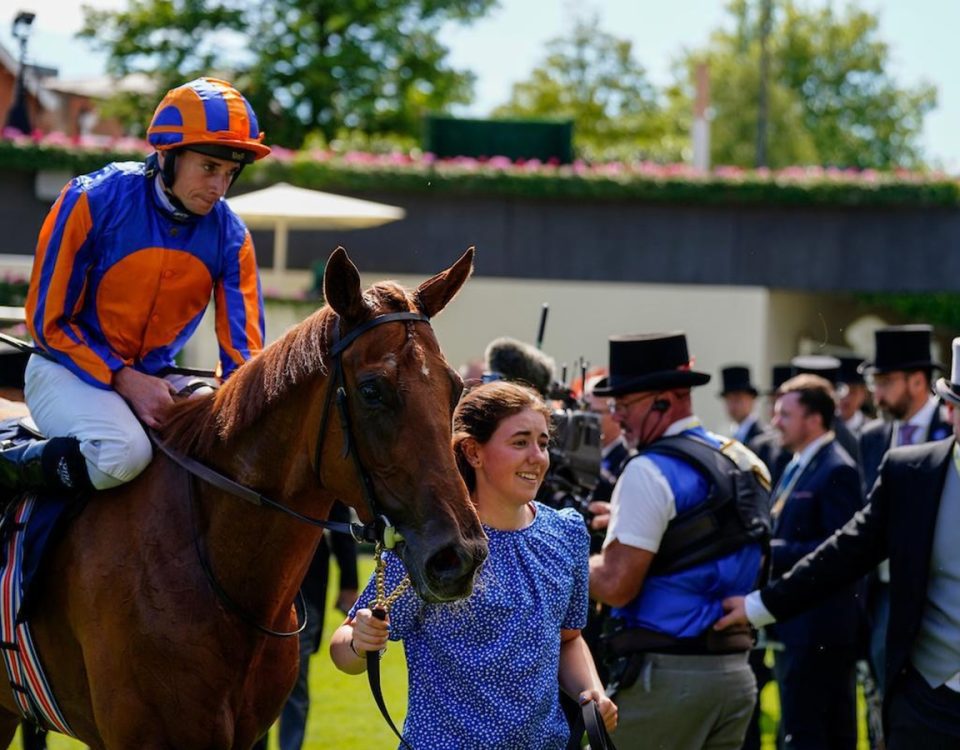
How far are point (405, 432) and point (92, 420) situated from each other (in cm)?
119

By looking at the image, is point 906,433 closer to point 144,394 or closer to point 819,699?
point 819,699

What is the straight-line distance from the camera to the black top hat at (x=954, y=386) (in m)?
4.44

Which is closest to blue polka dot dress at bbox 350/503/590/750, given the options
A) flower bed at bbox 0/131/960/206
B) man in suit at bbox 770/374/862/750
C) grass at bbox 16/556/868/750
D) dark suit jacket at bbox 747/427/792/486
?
man in suit at bbox 770/374/862/750

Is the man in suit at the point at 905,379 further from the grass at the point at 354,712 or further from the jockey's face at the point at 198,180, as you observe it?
the jockey's face at the point at 198,180

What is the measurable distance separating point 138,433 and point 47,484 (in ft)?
1.03

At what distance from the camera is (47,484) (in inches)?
166

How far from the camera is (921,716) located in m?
4.42

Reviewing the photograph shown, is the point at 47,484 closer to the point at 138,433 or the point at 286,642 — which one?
the point at 138,433

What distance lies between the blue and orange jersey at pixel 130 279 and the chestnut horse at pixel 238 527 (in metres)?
0.30

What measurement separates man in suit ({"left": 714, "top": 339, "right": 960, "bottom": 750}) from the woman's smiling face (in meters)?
1.28

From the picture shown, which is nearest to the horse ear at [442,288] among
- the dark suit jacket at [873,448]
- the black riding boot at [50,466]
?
the black riding boot at [50,466]

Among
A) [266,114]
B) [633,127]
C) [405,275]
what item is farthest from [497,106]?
[405,275]

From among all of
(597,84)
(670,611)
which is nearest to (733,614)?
(670,611)

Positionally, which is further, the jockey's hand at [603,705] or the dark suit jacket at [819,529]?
the dark suit jacket at [819,529]
